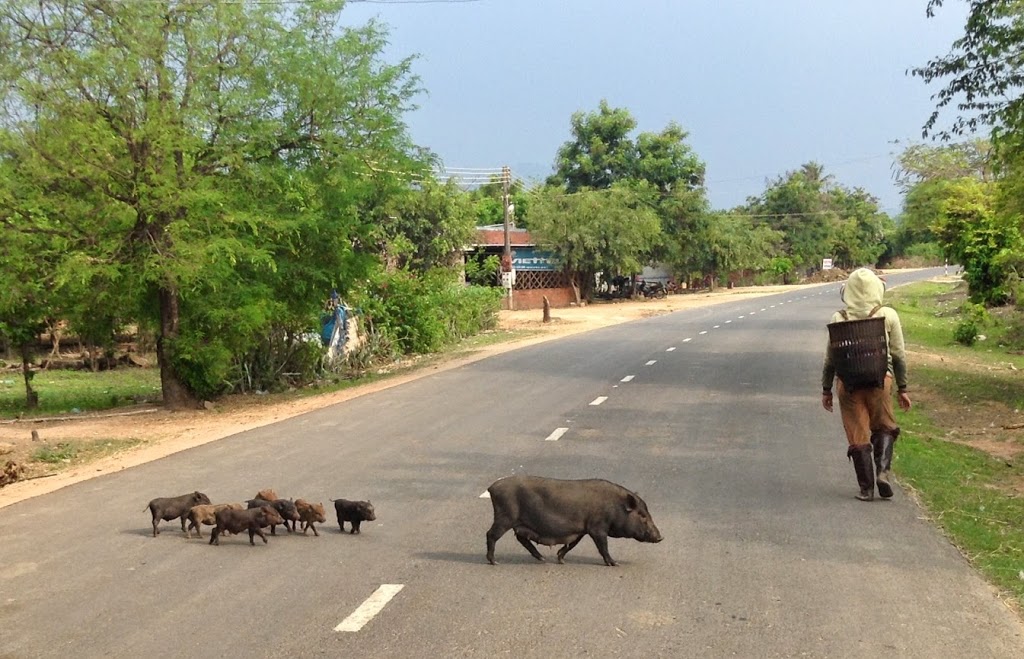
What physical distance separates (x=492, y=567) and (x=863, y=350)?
156 inches

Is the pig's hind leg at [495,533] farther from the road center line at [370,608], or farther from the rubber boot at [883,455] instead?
the rubber boot at [883,455]

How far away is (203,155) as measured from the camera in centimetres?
1834

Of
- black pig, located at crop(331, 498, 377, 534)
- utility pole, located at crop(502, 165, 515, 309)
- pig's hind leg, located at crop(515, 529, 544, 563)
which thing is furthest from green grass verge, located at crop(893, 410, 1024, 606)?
utility pole, located at crop(502, 165, 515, 309)

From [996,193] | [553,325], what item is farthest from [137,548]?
[553,325]

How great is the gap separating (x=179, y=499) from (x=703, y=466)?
5.38 meters

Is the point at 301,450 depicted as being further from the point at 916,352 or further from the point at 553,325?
the point at 553,325

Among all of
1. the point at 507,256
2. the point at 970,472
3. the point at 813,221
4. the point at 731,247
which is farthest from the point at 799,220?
the point at 970,472

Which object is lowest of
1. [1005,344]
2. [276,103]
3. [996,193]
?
[1005,344]

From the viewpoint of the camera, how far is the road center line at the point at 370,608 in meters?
6.08

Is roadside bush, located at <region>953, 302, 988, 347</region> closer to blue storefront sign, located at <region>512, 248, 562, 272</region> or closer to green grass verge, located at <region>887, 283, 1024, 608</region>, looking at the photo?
green grass verge, located at <region>887, 283, 1024, 608</region>

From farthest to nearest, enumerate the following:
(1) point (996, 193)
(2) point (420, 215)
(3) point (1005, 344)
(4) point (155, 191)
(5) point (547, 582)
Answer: (2) point (420, 215), (3) point (1005, 344), (1) point (996, 193), (4) point (155, 191), (5) point (547, 582)

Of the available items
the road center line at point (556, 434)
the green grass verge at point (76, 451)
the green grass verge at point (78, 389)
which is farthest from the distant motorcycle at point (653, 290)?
the green grass verge at point (76, 451)

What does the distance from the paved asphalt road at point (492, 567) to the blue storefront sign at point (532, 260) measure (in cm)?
4564

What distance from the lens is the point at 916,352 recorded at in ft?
94.0
